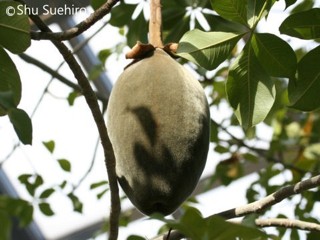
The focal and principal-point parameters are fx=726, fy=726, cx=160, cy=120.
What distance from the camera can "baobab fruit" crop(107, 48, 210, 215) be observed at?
0.93m

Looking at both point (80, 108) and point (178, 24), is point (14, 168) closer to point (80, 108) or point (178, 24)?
point (80, 108)

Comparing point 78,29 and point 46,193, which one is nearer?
point 78,29

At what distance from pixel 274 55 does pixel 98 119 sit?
269 mm

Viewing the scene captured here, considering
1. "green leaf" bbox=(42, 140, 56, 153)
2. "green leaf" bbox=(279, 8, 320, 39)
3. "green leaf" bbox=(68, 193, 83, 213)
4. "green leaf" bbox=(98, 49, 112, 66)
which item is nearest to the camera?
"green leaf" bbox=(279, 8, 320, 39)

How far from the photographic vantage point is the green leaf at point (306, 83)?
3.37ft

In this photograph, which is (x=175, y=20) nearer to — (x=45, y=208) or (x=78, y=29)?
(x=78, y=29)

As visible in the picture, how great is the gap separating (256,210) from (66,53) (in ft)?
1.04

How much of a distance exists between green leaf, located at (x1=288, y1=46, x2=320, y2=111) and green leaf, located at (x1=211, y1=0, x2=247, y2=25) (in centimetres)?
11

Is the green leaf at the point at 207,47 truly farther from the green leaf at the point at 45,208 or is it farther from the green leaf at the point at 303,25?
the green leaf at the point at 45,208

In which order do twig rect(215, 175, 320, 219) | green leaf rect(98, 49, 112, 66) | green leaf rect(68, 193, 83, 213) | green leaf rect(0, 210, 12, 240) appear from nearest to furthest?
green leaf rect(0, 210, 12, 240) < twig rect(215, 175, 320, 219) < green leaf rect(68, 193, 83, 213) < green leaf rect(98, 49, 112, 66)

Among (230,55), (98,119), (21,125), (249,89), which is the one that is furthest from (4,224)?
(230,55)

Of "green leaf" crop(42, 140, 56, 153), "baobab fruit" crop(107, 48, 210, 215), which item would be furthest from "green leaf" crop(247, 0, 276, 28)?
"green leaf" crop(42, 140, 56, 153)

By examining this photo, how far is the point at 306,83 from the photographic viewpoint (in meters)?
1.03

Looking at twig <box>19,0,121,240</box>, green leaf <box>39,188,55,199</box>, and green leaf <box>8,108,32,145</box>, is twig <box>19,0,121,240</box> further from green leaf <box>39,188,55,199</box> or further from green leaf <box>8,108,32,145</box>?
green leaf <box>39,188,55,199</box>
